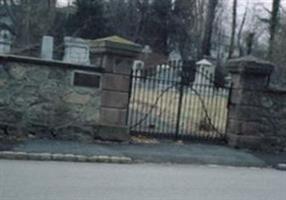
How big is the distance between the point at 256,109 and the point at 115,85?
3.67 m

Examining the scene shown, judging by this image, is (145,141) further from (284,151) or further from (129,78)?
(284,151)

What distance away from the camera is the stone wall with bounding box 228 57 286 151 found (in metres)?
14.9

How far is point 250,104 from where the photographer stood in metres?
15.0

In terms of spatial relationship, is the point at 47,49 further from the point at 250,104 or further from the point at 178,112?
the point at 250,104

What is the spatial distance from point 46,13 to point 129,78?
28.5 m

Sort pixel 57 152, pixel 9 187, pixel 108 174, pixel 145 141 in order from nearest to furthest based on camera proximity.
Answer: pixel 9 187
pixel 108 174
pixel 57 152
pixel 145 141

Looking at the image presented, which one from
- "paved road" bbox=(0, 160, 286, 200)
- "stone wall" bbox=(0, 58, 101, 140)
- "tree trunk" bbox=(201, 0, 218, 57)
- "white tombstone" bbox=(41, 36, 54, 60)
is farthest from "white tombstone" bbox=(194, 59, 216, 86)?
"tree trunk" bbox=(201, 0, 218, 57)

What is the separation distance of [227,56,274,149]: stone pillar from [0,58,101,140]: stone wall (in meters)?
3.58

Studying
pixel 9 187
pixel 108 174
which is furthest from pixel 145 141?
pixel 9 187

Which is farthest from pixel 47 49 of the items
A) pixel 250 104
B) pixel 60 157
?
pixel 60 157

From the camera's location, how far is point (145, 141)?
47.3 feet

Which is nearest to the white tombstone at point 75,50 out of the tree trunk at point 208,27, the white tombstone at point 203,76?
the white tombstone at point 203,76

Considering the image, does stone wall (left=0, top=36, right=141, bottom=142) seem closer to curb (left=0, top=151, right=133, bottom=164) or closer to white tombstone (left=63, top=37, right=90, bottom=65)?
curb (left=0, top=151, right=133, bottom=164)

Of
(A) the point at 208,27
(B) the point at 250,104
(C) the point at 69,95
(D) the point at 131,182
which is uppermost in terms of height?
(A) the point at 208,27
